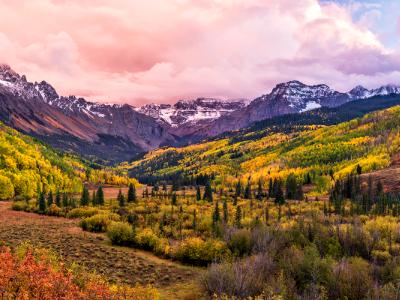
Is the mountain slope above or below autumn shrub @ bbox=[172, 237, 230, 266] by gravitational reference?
above

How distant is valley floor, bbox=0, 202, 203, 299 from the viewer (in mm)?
50500

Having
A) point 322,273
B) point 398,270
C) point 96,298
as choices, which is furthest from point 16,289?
point 398,270

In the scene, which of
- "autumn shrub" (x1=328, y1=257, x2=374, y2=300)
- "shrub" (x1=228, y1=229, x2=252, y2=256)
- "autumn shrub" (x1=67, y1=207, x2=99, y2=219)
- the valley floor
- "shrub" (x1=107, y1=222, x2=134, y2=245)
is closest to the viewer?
"autumn shrub" (x1=328, y1=257, x2=374, y2=300)

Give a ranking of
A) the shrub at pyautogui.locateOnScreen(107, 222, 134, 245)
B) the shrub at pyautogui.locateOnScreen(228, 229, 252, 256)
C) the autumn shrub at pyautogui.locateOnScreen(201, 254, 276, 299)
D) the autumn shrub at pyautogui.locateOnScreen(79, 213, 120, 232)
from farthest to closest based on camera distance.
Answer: the autumn shrub at pyautogui.locateOnScreen(79, 213, 120, 232) → the shrub at pyautogui.locateOnScreen(107, 222, 134, 245) → the shrub at pyautogui.locateOnScreen(228, 229, 252, 256) → the autumn shrub at pyautogui.locateOnScreen(201, 254, 276, 299)

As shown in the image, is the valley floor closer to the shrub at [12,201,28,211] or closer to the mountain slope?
the shrub at [12,201,28,211]

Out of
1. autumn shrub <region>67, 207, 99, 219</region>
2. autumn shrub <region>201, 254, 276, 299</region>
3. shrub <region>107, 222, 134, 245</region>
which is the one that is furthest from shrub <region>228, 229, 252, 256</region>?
autumn shrub <region>67, 207, 99, 219</region>

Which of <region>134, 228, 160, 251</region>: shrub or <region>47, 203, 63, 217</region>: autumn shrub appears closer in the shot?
<region>134, 228, 160, 251</region>: shrub

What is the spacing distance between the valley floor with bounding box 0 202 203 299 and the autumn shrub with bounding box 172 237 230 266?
83.8 inches

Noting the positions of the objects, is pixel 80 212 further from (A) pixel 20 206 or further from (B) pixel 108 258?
(B) pixel 108 258

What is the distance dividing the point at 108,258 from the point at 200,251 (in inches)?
610

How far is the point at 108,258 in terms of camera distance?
201 feet

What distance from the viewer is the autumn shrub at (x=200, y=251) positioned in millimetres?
62188

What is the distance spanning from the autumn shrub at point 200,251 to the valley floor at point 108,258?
2.13m

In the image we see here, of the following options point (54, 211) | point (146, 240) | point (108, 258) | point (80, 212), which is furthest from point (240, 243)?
point (54, 211)
